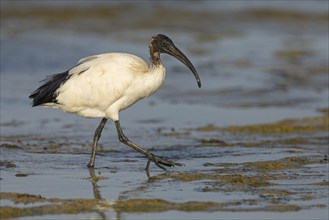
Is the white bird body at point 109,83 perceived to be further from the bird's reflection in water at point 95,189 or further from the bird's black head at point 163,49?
the bird's reflection in water at point 95,189

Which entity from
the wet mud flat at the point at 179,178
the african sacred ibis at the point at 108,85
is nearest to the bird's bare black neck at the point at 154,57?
the african sacred ibis at the point at 108,85

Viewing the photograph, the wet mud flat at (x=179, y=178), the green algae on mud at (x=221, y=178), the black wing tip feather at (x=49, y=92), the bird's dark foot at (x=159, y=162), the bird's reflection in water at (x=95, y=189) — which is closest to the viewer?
the bird's reflection in water at (x=95, y=189)

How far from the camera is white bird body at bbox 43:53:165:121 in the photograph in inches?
424

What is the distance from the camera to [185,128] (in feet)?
45.5

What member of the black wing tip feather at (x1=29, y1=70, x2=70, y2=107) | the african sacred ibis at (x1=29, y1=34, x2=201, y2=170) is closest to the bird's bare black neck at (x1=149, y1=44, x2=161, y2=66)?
the african sacred ibis at (x1=29, y1=34, x2=201, y2=170)

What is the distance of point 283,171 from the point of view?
10.6m

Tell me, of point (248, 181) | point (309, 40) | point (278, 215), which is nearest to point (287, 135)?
point (248, 181)

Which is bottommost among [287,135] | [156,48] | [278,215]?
[278,215]

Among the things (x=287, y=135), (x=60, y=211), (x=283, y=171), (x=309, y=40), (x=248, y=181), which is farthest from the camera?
(x=309, y=40)

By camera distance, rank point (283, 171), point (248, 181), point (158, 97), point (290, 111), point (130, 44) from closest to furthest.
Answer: point (248, 181), point (283, 171), point (290, 111), point (158, 97), point (130, 44)

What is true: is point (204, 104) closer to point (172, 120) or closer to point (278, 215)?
point (172, 120)

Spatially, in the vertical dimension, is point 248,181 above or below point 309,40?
below

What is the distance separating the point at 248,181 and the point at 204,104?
6.19 metres

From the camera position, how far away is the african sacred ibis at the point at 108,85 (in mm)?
10758
